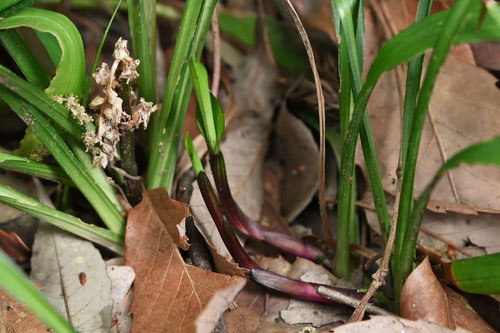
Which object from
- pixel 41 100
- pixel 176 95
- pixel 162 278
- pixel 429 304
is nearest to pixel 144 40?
pixel 176 95

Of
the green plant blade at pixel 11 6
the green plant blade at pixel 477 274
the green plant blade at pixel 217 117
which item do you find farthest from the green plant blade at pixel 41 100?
the green plant blade at pixel 477 274

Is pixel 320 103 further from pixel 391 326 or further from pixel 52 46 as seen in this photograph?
pixel 52 46

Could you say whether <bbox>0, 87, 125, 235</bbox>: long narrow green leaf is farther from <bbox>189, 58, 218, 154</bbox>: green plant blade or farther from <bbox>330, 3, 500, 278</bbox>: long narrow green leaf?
<bbox>330, 3, 500, 278</bbox>: long narrow green leaf

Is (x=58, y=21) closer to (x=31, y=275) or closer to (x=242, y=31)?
(x=31, y=275)

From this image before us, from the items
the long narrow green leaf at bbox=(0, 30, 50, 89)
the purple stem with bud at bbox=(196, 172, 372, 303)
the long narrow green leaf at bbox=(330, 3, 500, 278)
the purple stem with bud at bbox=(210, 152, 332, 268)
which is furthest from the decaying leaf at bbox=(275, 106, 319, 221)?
the long narrow green leaf at bbox=(0, 30, 50, 89)

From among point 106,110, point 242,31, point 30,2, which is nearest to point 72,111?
point 106,110

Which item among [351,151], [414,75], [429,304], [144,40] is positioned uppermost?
[144,40]

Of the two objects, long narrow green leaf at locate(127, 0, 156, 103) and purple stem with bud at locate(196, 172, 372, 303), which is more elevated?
long narrow green leaf at locate(127, 0, 156, 103)
